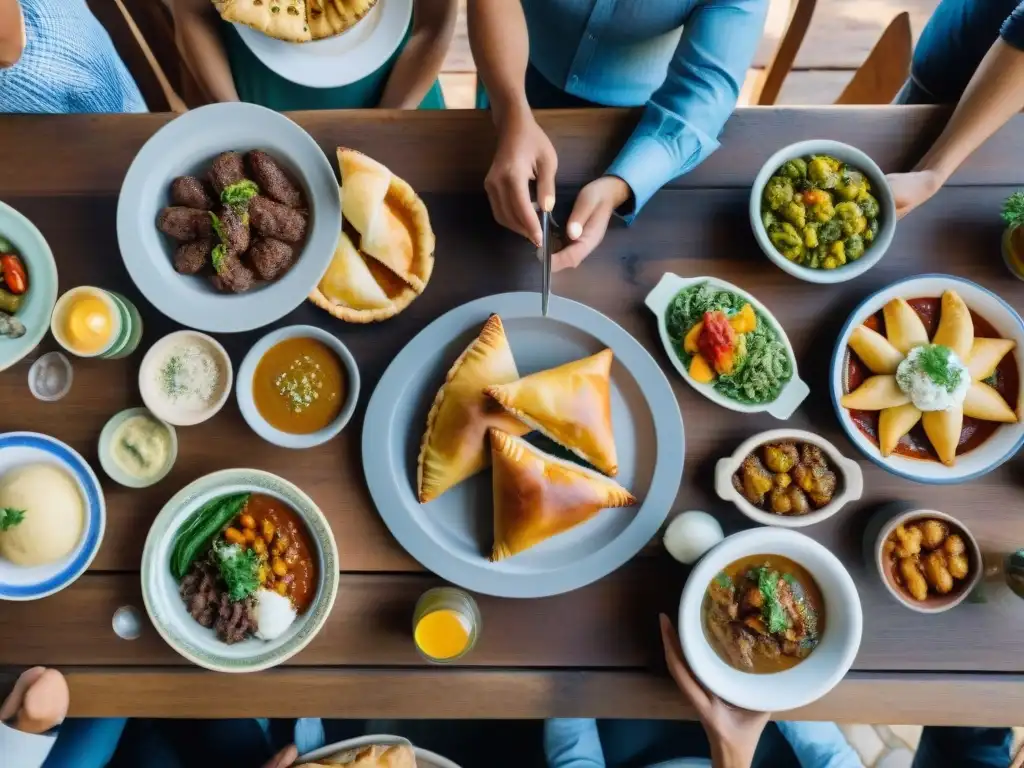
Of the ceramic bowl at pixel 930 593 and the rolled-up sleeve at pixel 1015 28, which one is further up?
the rolled-up sleeve at pixel 1015 28

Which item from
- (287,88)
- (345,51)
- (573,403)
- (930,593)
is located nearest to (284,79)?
(287,88)

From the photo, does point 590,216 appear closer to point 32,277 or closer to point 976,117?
point 976,117

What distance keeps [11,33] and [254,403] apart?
95cm

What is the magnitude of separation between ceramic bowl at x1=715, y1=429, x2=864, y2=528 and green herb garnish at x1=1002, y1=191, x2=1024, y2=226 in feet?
2.20

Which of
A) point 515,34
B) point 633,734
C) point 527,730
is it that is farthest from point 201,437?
point 633,734

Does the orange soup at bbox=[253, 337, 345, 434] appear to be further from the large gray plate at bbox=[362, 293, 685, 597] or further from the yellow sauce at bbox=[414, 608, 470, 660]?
the yellow sauce at bbox=[414, 608, 470, 660]

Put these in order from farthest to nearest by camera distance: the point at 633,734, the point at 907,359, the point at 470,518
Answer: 1. the point at 633,734
2. the point at 470,518
3. the point at 907,359

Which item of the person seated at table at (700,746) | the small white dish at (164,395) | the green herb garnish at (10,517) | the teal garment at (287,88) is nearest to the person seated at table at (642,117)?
the teal garment at (287,88)

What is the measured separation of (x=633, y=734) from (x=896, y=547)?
1047 millimetres

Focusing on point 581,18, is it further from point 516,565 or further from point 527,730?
point 527,730

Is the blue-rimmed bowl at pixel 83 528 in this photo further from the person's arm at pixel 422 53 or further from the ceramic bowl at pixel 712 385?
the ceramic bowl at pixel 712 385

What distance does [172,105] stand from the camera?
225 cm

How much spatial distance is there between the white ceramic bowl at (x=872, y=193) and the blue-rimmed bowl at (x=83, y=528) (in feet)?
5.30

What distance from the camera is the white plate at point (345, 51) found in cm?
158
